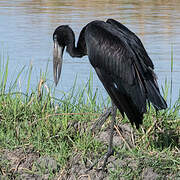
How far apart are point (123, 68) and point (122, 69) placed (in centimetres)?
1

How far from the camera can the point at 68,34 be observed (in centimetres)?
711

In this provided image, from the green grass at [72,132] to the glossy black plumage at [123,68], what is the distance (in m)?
0.33

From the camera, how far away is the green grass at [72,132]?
595 cm

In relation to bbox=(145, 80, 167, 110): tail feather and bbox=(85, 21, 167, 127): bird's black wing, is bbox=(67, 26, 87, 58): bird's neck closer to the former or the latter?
bbox=(85, 21, 167, 127): bird's black wing

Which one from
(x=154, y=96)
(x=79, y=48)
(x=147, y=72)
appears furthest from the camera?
(x=79, y=48)

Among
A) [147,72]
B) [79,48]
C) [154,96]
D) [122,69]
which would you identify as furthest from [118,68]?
[79,48]

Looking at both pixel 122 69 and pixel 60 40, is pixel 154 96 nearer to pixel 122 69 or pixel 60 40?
pixel 122 69

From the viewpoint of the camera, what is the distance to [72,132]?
20.9 feet

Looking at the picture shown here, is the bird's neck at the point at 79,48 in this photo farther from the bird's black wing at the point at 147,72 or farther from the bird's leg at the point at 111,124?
the bird's leg at the point at 111,124

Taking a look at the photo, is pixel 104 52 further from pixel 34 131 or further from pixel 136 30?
pixel 136 30

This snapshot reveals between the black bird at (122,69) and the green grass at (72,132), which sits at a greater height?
the black bird at (122,69)

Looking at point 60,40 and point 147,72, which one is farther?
point 60,40

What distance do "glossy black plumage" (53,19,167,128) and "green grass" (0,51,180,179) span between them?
325 millimetres

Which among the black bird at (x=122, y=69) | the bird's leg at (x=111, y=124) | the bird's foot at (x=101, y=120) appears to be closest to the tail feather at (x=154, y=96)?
the black bird at (x=122, y=69)
